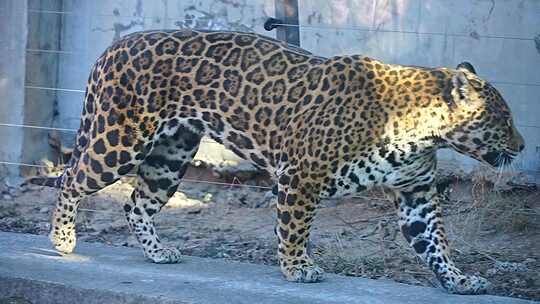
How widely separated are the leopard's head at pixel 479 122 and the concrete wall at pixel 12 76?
196 inches

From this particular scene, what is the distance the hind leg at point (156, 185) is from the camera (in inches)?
298

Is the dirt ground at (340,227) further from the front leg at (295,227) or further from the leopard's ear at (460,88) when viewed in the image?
the leopard's ear at (460,88)

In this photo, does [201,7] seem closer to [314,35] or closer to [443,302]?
[314,35]

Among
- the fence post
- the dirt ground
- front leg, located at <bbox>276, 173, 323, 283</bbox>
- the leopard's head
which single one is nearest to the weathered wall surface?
the dirt ground

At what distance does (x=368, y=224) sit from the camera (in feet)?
29.0

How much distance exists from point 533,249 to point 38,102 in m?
4.84

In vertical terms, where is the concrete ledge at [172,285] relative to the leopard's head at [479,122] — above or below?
below

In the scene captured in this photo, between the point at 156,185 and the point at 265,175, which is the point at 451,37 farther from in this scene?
the point at 156,185

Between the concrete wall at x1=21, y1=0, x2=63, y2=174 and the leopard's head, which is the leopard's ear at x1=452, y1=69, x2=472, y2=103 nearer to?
the leopard's head

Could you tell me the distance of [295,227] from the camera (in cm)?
675

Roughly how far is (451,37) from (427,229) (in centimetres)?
272

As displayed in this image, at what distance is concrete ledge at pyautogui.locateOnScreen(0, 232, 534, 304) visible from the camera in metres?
6.46

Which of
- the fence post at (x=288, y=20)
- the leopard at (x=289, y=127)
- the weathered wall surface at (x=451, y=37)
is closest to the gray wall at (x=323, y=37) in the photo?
the weathered wall surface at (x=451, y=37)

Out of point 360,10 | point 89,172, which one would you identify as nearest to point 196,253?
point 89,172
